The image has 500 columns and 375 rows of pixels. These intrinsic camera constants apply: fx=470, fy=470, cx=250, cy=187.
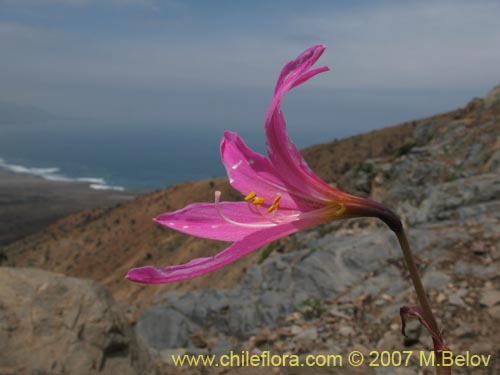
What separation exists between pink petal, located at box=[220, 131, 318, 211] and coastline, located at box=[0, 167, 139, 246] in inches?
1893

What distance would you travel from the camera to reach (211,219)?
5.00ft

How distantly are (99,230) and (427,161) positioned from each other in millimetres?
24742

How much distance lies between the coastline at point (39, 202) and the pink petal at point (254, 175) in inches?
1893

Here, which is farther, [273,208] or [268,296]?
[268,296]

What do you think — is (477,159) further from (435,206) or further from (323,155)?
(323,155)

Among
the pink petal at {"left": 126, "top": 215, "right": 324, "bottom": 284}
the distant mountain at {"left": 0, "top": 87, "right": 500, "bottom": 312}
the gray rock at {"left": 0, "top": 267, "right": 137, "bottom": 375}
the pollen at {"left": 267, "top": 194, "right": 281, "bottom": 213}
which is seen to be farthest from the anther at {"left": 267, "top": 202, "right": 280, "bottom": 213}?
the distant mountain at {"left": 0, "top": 87, "right": 500, "bottom": 312}

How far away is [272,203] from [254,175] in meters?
0.12

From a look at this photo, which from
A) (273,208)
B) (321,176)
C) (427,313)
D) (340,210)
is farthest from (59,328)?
(321,176)

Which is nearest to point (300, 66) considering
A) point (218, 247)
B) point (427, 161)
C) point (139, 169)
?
point (427, 161)

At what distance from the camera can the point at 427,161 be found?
12.0 m

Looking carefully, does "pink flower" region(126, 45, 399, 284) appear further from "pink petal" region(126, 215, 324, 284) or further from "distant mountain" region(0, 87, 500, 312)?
"distant mountain" region(0, 87, 500, 312)

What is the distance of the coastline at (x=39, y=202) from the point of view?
1984 inches

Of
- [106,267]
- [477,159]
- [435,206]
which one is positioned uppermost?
[477,159]

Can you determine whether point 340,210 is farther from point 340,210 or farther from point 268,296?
point 268,296
